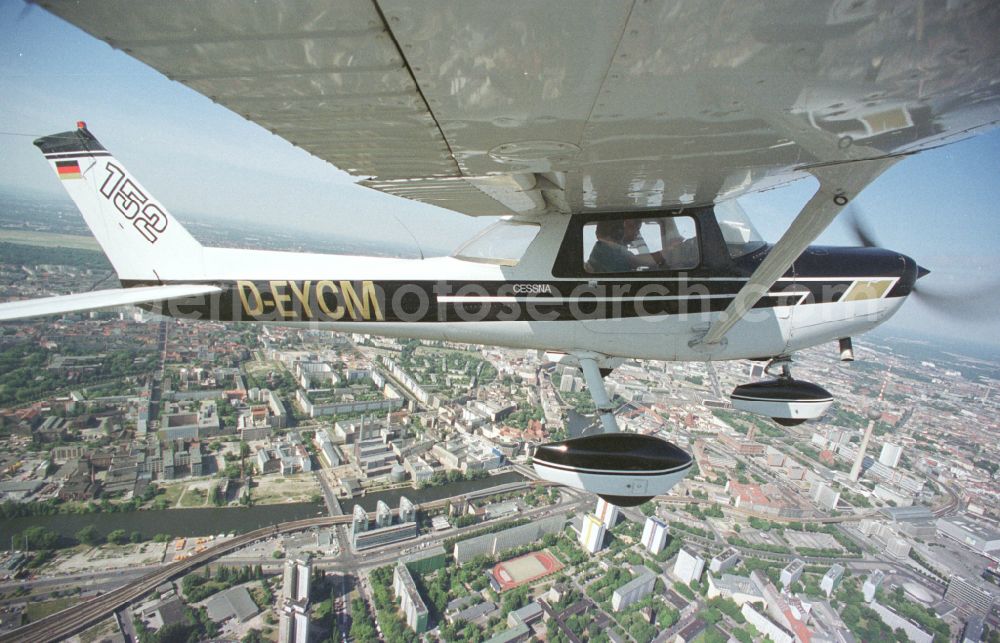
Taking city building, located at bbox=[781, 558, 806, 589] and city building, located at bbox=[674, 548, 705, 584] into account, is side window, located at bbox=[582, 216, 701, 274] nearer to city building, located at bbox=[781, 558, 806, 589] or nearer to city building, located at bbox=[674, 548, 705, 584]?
city building, located at bbox=[674, 548, 705, 584]

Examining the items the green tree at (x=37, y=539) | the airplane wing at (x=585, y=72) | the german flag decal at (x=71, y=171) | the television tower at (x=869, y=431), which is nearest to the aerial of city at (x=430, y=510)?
the green tree at (x=37, y=539)

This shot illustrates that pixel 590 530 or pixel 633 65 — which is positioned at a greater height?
pixel 633 65

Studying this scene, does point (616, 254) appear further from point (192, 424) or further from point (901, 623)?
point (192, 424)

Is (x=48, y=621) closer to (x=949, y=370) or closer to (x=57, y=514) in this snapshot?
(x=57, y=514)

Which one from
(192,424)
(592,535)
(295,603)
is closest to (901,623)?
(592,535)

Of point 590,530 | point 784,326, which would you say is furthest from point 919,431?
point 784,326

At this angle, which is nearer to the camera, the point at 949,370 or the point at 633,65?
the point at 633,65

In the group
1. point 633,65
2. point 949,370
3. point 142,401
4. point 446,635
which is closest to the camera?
point 633,65
